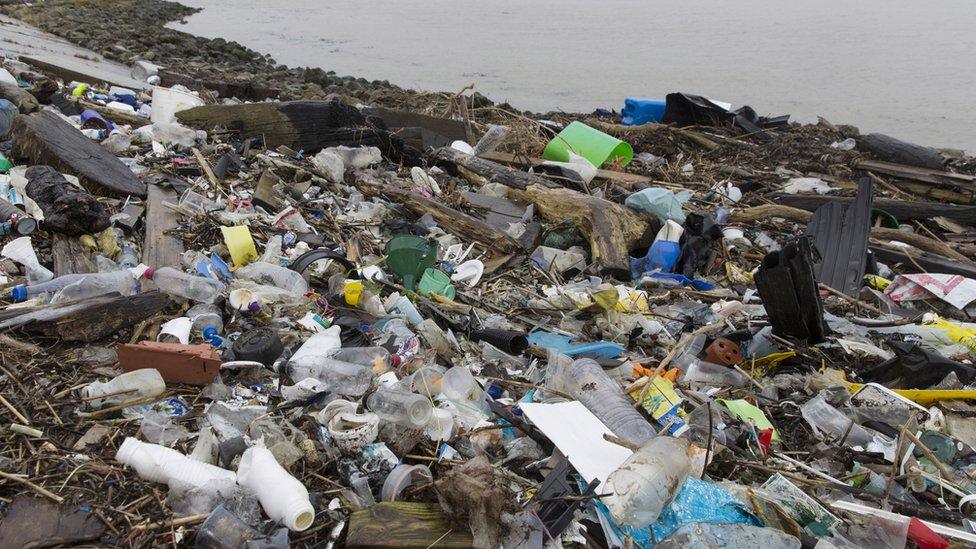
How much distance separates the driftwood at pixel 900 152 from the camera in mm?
7410

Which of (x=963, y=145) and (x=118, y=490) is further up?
(x=963, y=145)

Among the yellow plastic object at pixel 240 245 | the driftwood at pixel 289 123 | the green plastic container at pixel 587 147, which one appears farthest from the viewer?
the green plastic container at pixel 587 147

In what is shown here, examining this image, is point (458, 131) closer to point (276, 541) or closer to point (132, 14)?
point (276, 541)

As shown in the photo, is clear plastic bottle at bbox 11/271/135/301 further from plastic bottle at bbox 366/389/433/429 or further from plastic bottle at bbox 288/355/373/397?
plastic bottle at bbox 366/389/433/429

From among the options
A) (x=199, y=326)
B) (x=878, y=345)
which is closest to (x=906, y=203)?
(x=878, y=345)

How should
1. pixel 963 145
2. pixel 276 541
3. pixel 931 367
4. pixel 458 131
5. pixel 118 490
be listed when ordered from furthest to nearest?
pixel 963 145 → pixel 458 131 → pixel 931 367 → pixel 118 490 → pixel 276 541

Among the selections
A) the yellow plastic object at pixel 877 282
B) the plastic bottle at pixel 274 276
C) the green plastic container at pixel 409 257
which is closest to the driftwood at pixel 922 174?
the yellow plastic object at pixel 877 282

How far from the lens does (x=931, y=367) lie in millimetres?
3213

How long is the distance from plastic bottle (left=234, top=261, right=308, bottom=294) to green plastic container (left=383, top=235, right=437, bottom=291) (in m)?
Result: 0.58

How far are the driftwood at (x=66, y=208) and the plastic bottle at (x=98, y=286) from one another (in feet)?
1.65

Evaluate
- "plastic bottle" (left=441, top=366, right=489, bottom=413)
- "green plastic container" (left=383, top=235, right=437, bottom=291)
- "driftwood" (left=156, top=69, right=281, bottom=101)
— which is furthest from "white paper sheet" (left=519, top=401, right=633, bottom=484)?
"driftwood" (left=156, top=69, right=281, bottom=101)

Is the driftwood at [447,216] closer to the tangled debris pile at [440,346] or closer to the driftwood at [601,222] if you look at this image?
the tangled debris pile at [440,346]

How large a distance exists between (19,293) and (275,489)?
1983 mm

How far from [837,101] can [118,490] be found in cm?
1537
